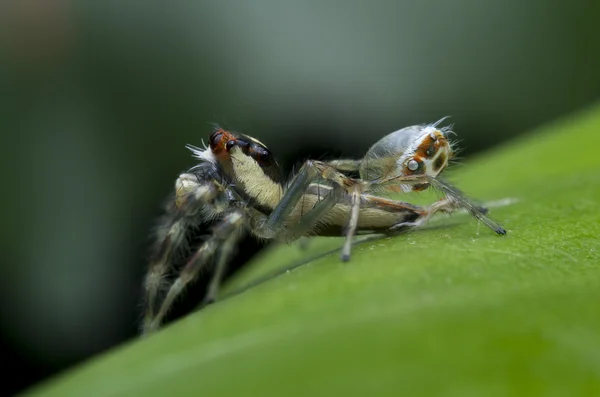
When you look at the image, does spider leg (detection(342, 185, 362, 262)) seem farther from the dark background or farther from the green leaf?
the dark background

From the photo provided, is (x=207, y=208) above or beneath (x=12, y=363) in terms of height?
above

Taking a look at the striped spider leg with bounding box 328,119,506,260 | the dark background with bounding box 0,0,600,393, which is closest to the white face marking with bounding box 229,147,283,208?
the striped spider leg with bounding box 328,119,506,260

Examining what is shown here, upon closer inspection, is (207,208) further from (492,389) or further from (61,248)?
(61,248)

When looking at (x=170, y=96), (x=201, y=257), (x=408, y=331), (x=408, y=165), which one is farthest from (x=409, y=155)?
(x=170, y=96)

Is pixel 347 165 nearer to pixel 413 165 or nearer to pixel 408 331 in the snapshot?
pixel 413 165

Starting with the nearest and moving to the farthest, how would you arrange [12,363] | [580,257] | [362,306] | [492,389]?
[492,389] < [362,306] < [580,257] < [12,363]

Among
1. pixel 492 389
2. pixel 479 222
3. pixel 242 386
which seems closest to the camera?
pixel 492 389

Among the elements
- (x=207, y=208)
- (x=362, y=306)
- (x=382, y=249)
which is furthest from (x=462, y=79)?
(x=362, y=306)
